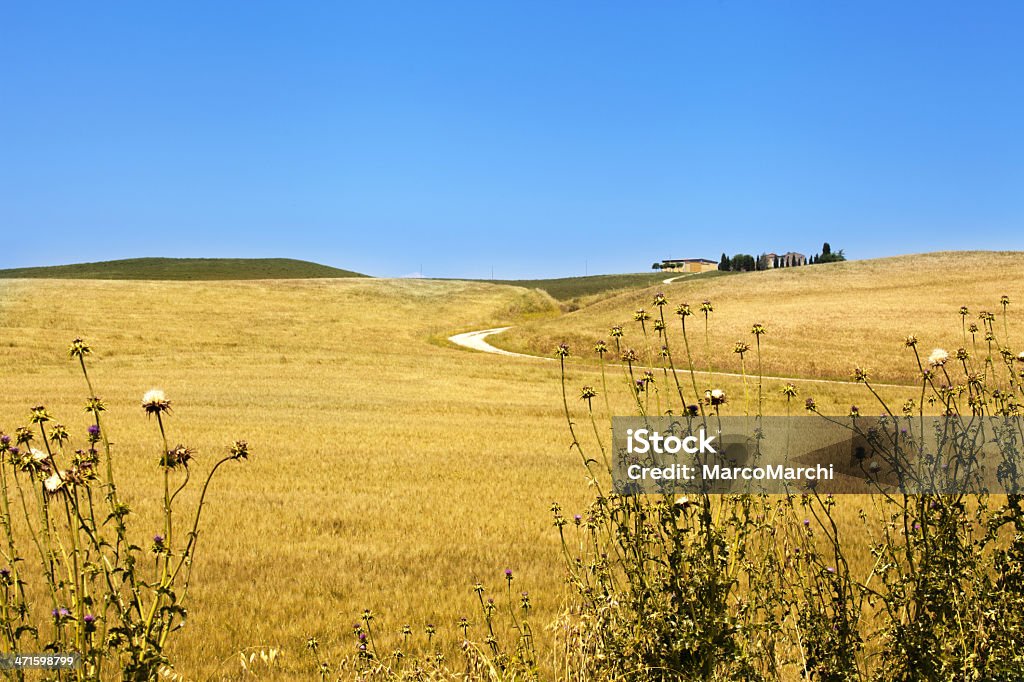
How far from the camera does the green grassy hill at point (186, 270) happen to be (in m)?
131

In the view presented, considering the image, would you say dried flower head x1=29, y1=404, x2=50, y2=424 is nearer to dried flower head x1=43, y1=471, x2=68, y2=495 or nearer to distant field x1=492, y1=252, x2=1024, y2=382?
dried flower head x1=43, y1=471, x2=68, y2=495

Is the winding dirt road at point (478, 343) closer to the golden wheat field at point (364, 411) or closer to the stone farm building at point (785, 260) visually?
the golden wheat field at point (364, 411)

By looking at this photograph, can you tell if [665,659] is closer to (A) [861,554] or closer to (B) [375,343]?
(A) [861,554]

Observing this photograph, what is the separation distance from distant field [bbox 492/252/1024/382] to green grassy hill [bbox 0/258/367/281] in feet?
259

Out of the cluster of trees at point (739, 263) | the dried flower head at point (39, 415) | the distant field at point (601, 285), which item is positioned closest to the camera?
the dried flower head at point (39, 415)

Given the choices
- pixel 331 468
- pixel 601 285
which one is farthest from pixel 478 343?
pixel 601 285

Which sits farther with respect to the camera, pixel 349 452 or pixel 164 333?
pixel 164 333

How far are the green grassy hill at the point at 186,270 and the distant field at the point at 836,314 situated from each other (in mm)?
78945

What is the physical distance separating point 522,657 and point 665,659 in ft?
4.24

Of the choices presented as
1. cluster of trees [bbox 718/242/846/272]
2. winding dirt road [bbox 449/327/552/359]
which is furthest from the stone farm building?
winding dirt road [bbox 449/327/552/359]

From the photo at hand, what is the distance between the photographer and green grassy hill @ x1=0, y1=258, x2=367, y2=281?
131 metres

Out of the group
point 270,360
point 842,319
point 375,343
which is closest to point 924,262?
point 842,319

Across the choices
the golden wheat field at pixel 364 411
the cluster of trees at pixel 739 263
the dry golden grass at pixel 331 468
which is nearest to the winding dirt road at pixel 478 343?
the golden wheat field at pixel 364 411

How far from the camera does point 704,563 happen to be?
4.14m
